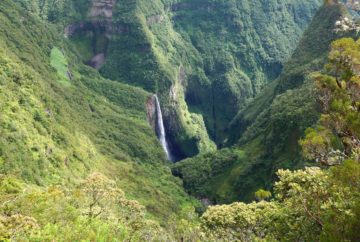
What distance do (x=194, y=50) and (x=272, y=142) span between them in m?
92.1

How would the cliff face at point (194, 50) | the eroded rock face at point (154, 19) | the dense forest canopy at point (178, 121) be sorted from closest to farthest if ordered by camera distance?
the dense forest canopy at point (178, 121), the cliff face at point (194, 50), the eroded rock face at point (154, 19)

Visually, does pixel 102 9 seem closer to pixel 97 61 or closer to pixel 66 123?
pixel 97 61

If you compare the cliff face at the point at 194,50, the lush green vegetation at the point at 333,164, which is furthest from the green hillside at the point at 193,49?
the lush green vegetation at the point at 333,164

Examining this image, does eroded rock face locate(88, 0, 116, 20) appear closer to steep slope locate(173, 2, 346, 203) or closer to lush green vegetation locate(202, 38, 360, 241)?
steep slope locate(173, 2, 346, 203)

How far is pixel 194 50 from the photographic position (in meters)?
162

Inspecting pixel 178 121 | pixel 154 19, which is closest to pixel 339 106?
Result: pixel 178 121

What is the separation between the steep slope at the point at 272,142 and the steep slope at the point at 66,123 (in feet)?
18.2

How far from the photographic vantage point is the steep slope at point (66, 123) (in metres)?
54.6

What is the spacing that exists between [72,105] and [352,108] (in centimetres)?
7241

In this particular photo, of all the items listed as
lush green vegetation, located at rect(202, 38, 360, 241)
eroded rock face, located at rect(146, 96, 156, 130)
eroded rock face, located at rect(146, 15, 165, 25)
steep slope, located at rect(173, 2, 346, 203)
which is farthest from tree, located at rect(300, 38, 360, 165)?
eroded rock face, located at rect(146, 15, 165, 25)

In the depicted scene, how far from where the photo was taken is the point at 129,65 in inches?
5310

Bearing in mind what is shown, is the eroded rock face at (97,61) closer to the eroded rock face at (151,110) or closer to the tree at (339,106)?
the eroded rock face at (151,110)

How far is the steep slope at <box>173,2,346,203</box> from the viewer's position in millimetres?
70938

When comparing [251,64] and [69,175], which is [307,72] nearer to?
[69,175]
